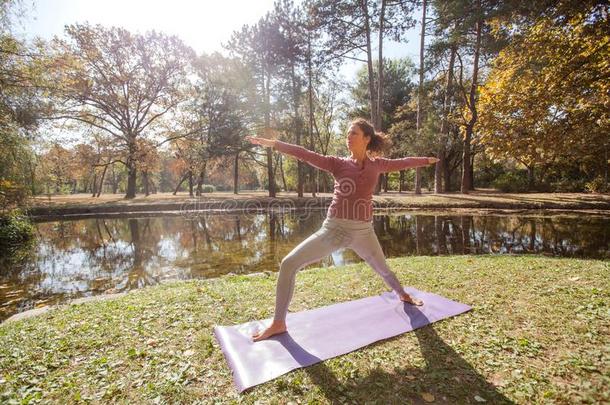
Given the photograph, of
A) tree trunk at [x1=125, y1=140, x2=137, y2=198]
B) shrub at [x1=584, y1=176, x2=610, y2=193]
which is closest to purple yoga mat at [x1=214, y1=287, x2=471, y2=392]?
tree trunk at [x1=125, y1=140, x2=137, y2=198]

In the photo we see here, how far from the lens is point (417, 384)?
9.07ft

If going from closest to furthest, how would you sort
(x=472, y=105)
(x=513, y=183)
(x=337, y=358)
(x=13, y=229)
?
(x=337, y=358), (x=13, y=229), (x=472, y=105), (x=513, y=183)

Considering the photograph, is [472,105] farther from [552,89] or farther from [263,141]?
[263,141]

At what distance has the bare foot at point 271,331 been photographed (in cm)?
350

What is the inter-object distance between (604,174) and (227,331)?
124 ft

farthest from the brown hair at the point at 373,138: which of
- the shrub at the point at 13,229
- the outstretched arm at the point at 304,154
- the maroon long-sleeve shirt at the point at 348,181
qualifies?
the shrub at the point at 13,229

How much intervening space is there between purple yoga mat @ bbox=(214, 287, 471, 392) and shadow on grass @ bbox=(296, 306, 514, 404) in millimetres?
300

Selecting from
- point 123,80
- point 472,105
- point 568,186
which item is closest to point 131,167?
point 123,80

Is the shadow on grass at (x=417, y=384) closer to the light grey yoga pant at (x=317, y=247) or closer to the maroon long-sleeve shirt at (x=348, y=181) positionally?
the light grey yoga pant at (x=317, y=247)

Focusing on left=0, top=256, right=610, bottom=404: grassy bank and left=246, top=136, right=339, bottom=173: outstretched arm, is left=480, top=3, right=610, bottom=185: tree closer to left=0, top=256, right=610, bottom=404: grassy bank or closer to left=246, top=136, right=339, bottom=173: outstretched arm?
left=0, top=256, right=610, bottom=404: grassy bank

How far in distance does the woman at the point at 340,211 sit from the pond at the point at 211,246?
17.4 ft

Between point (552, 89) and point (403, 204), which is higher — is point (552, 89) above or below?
above

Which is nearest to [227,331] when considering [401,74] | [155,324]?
[155,324]

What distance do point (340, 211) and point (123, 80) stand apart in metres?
31.6
